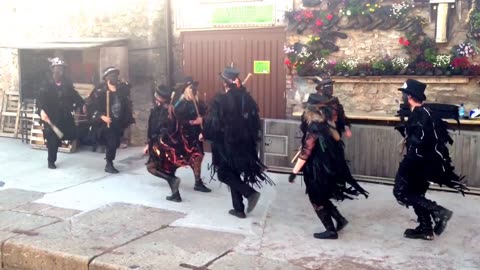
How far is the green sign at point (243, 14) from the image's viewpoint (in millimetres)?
10406

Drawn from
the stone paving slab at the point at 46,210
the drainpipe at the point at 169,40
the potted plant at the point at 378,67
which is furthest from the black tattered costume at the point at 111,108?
the potted plant at the point at 378,67

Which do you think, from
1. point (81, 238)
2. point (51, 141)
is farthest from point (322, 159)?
point (51, 141)

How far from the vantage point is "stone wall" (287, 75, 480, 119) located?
8859 mm

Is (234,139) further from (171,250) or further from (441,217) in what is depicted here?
(441,217)

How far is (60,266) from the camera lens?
20.2 ft

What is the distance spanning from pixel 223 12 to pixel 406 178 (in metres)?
5.55

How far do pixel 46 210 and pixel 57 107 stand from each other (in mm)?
2616

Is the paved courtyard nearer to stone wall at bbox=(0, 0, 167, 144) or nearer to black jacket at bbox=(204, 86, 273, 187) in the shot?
black jacket at bbox=(204, 86, 273, 187)

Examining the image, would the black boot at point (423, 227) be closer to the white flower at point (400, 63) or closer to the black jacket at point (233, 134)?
the black jacket at point (233, 134)

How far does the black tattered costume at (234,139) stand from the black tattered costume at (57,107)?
3.64m

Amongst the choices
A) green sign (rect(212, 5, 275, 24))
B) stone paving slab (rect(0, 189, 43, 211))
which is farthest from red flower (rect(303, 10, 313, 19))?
stone paving slab (rect(0, 189, 43, 211))

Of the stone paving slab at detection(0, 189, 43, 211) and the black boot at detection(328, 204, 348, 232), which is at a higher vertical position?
the black boot at detection(328, 204, 348, 232)

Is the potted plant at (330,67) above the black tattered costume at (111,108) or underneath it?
above

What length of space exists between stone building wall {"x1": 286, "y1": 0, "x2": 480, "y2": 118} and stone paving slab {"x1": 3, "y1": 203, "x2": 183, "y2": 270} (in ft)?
12.2
